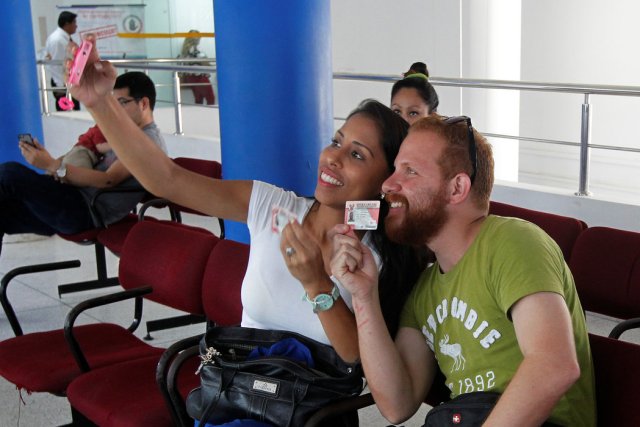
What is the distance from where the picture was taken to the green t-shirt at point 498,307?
5.81 feet

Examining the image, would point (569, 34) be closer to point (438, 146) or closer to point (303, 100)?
point (303, 100)

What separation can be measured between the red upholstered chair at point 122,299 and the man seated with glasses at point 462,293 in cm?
128

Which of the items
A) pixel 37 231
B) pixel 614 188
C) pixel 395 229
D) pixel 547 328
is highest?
pixel 395 229

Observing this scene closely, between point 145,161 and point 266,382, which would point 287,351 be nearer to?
point 266,382

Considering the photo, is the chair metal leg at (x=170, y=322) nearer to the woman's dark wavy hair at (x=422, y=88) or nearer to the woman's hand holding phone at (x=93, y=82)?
the woman's dark wavy hair at (x=422, y=88)

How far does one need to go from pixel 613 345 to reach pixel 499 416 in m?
0.40

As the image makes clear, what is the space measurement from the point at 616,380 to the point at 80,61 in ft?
4.69

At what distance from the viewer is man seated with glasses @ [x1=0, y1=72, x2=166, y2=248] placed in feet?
15.8

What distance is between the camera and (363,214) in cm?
193

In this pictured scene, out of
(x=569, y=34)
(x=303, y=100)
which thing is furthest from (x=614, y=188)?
(x=303, y=100)

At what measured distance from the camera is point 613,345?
194 cm

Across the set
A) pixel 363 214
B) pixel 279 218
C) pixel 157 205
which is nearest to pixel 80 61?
pixel 279 218

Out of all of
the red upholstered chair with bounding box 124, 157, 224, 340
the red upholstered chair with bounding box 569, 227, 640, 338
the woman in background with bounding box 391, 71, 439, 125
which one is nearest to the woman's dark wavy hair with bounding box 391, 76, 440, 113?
the woman in background with bounding box 391, 71, 439, 125

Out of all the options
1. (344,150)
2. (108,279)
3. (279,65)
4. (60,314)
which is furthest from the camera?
(108,279)
